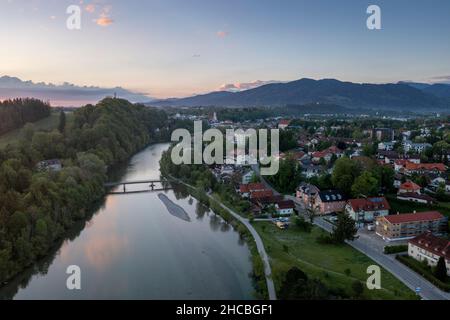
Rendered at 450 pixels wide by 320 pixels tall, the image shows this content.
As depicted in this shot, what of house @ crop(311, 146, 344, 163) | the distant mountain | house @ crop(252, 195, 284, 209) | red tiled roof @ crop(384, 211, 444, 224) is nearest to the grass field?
house @ crop(252, 195, 284, 209)

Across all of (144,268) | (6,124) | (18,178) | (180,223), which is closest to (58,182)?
(18,178)

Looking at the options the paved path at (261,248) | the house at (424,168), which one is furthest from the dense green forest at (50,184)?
the house at (424,168)

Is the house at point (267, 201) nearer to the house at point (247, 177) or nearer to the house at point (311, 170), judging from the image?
the house at point (247, 177)

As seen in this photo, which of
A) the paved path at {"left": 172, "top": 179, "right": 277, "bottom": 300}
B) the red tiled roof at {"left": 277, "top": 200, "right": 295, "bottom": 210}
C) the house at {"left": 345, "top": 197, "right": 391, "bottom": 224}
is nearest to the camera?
the paved path at {"left": 172, "top": 179, "right": 277, "bottom": 300}

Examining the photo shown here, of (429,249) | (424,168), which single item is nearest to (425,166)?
(424,168)

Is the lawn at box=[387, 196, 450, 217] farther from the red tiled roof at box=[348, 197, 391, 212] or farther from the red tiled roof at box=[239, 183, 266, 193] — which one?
the red tiled roof at box=[239, 183, 266, 193]

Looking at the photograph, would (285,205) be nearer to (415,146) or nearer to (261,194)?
(261,194)

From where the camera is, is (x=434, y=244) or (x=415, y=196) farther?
(x=415, y=196)
